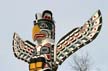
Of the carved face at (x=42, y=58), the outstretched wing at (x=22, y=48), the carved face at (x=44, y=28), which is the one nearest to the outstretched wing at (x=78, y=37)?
the carved face at (x=42, y=58)

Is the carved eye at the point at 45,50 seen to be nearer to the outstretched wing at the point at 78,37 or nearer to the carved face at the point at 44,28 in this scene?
the outstretched wing at the point at 78,37

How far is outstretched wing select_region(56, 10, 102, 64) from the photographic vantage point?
709 inches

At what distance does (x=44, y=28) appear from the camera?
746 inches

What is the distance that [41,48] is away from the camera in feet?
60.7

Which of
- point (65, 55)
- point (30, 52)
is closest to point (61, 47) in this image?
point (65, 55)

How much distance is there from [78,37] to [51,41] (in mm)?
1237

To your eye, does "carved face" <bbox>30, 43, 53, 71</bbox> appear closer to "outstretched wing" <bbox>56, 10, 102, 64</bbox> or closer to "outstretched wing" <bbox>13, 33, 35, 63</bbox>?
"outstretched wing" <bbox>56, 10, 102, 64</bbox>

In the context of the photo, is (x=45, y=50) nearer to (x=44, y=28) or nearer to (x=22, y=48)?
(x=44, y=28)

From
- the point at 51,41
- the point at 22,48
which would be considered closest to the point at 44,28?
the point at 51,41

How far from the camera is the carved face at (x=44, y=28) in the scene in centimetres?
1883

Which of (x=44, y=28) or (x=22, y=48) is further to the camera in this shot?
(x=22, y=48)

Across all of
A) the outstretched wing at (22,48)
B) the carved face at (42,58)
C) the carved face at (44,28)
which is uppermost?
the carved face at (44,28)

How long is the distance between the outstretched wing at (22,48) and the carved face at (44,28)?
38.6 inches

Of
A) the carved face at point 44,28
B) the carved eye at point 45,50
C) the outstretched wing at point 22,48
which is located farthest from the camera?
the outstretched wing at point 22,48
